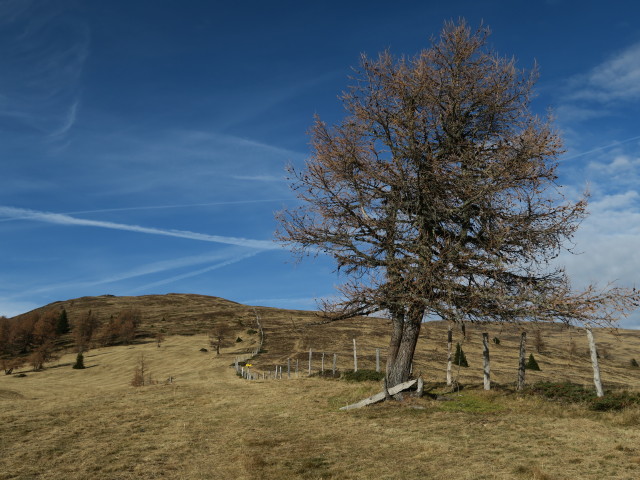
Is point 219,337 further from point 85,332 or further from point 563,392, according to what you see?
point 563,392

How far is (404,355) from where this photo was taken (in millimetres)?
16203

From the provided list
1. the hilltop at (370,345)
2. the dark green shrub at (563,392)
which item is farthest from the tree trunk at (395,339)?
the dark green shrub at (563,392)

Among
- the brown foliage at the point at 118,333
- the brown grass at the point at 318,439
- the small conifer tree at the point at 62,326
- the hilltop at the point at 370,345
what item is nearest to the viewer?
the brown grass at the point at 318,439


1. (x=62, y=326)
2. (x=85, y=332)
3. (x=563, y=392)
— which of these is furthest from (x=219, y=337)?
(x=563, y=392)

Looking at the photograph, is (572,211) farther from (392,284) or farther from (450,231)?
(392,284)

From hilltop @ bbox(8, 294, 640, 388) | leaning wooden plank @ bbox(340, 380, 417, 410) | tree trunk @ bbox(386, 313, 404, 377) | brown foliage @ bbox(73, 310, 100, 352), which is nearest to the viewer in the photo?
leaning wooden plank @ bbox(340, 380, 417, 410)

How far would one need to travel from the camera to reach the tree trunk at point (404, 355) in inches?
632

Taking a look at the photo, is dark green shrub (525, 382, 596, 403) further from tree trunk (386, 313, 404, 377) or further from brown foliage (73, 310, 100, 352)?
brown foliage (73, 310, 100, 352)

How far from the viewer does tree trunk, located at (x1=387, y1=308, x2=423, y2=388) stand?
16.1m

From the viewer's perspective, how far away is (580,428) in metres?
11.6

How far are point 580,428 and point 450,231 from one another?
6882 millimetres

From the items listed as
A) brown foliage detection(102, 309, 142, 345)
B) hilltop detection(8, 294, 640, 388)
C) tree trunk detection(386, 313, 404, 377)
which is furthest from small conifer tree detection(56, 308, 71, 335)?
tree trunk detection(386, 313, 404, 377)

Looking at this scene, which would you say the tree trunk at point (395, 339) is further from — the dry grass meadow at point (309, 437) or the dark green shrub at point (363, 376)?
the dark green shrub at point (363, 376)

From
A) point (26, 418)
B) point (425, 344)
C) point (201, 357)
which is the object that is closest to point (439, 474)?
point (26, 418)
